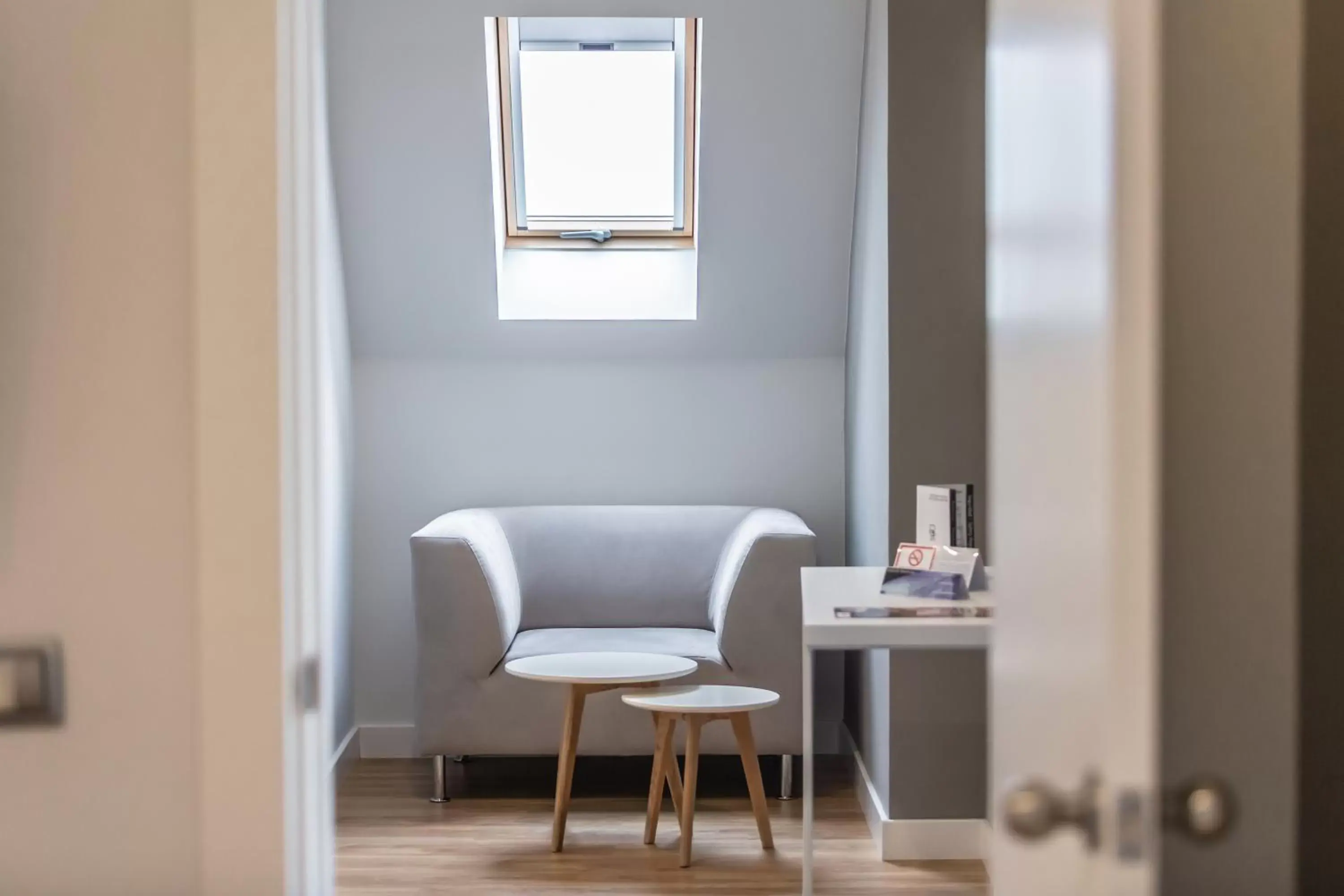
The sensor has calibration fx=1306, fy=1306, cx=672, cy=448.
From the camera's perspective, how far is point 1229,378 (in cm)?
67

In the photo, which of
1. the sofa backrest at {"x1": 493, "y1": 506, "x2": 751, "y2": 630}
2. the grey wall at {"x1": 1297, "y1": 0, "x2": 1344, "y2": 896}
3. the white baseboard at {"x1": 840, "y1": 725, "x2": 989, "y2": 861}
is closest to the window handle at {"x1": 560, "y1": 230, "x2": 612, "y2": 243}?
the sofa backrest at {"x1": 493, "y1": 506, "x2": 751, "y2": 630}

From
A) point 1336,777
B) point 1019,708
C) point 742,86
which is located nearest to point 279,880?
point 1019,708

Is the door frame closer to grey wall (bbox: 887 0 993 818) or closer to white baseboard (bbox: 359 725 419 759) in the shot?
grey wall (bbox: 887 0 993 818)

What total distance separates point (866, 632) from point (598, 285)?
2.42 m

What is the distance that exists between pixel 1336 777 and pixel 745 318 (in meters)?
3.37

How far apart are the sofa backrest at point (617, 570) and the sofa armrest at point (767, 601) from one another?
51 cm

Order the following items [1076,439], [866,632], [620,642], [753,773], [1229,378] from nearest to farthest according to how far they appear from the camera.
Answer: [1229,378] < [1076,439] < [866,632] < [753,773] < [620,642]

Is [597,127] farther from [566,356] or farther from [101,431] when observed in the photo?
[101,431]

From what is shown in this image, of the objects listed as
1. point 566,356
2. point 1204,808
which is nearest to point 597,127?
point 566,356

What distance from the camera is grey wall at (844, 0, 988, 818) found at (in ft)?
10.9

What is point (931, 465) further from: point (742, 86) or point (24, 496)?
point (24, 496)

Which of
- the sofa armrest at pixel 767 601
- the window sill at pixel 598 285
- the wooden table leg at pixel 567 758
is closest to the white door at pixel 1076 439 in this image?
the wooden table leg at pixel 567 758

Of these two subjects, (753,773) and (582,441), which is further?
(582,441)

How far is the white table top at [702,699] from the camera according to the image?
3309 millimetres
